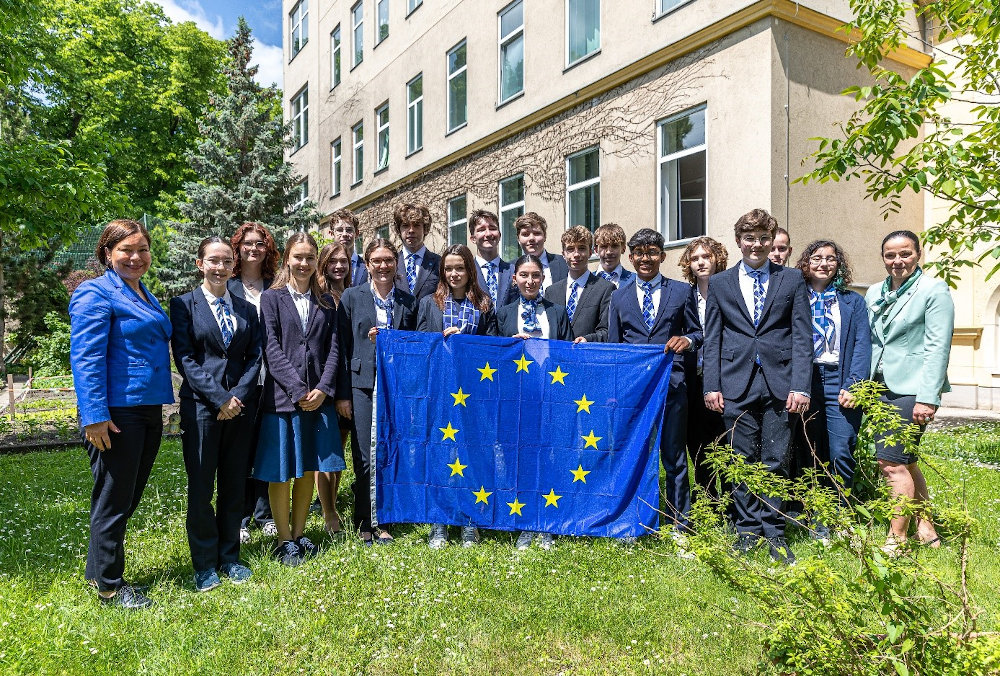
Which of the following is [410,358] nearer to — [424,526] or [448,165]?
[424,526]

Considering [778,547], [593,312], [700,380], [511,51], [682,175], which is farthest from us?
[511,51]

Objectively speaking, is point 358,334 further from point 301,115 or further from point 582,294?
point 301,115

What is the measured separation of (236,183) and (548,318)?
1474 centimetres

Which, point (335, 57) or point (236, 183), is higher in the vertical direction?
point (335, 57)

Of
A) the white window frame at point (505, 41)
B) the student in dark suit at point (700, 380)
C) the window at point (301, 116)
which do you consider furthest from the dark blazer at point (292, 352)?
the window at point (301, 116)

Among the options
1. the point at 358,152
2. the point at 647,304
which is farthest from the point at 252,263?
the point at 358,152

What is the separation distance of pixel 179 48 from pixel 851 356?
3162 cm

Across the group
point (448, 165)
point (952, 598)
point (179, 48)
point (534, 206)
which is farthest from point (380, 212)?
point (952, 598)

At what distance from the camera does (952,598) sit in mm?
2363

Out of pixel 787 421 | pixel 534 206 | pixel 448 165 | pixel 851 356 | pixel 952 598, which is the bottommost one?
pixel 952 598

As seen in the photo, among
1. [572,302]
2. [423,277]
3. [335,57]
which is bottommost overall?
[572,302]

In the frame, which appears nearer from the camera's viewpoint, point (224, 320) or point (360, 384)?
point (224, 320)

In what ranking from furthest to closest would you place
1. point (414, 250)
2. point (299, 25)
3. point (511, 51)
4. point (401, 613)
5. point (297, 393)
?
point (299, 25)
point (511, 51)
point (414, 250)
point (297, 393)
point (401, 613)

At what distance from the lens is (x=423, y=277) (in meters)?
5.72
